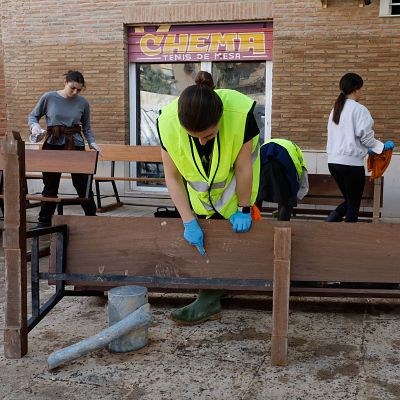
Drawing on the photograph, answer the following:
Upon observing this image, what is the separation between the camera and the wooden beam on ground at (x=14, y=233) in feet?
8.67

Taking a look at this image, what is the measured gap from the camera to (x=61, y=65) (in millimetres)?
9008

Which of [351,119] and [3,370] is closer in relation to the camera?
[3,370]

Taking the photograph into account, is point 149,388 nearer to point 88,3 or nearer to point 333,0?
point 333,0

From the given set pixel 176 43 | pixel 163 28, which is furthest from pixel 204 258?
pixel 163 28

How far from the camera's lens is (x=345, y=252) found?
9.06ft

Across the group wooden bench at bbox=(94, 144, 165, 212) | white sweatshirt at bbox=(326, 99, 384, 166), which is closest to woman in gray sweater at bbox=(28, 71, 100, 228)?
wooden bench at bbox=(94, 144, 165, 212)

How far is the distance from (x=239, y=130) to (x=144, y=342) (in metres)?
1.30

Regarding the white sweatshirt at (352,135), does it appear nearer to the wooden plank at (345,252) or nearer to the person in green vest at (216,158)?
the person in green vest at (216,158)

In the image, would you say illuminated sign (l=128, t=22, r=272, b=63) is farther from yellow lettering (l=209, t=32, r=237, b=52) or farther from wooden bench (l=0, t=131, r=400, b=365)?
wooden bench (l=0, t=131, r=400, b=365)

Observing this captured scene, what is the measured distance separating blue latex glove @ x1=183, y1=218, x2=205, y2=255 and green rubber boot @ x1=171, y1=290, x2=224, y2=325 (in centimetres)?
62

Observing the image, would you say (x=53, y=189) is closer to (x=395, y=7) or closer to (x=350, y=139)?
(x=350, y=139)

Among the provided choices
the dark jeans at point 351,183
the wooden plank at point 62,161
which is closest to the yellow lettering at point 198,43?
the wooden plank at point 62,161

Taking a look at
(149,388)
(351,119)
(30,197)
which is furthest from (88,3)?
(149,388)

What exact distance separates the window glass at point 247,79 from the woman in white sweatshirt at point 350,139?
3756 mm
